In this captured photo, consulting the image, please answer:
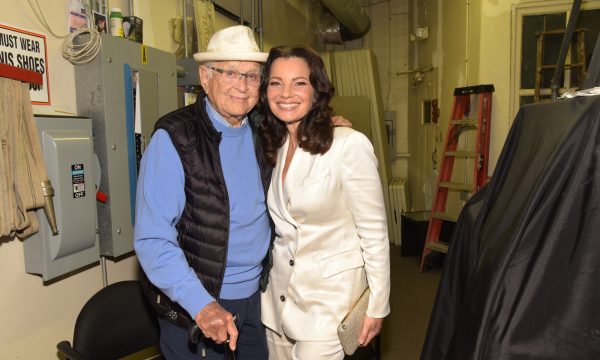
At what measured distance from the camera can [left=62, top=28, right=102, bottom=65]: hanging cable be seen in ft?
5.74

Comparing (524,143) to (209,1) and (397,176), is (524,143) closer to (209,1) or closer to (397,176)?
(209,1)

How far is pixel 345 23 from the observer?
5.68 m

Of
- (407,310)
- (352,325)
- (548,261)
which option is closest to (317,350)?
(352,325)

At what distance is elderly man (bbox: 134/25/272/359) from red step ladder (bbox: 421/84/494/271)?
2.81 meters

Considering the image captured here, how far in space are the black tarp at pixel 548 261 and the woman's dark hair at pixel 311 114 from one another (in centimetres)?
72

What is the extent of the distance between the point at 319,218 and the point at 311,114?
361mm

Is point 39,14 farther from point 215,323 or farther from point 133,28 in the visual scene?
point 215,323

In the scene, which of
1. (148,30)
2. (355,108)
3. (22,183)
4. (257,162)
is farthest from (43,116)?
(355,108)

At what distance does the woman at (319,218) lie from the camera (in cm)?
146

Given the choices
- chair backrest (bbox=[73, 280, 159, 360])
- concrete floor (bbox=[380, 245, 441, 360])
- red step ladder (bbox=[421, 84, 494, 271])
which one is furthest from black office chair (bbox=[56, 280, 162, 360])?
red step ladder (bbox=[421, 84, 494, 271])

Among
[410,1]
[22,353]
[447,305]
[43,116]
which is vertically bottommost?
[22,353]

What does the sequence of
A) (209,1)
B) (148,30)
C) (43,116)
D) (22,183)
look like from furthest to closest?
(209,1), (148,30), (43,116), (22,183)

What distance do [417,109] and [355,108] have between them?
1.08 meters

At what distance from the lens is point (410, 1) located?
643cm
